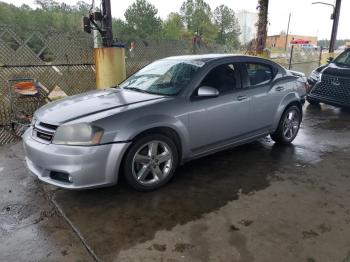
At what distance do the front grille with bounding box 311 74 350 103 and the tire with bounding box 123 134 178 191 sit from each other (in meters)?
5.92

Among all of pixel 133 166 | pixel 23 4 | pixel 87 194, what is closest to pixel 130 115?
pixel 133 166

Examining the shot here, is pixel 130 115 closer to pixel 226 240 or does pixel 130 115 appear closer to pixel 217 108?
pixel 217 108

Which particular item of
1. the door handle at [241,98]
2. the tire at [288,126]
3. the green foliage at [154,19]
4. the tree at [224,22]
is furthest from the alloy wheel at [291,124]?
the tree at [224,22]

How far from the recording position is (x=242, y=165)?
443 cm

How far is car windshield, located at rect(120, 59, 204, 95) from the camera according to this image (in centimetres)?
397

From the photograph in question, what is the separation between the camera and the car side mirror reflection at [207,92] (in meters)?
3.82

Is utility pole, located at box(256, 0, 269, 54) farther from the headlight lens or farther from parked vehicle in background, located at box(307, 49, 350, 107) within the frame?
parked vehicle in background, located at box(307, 49, 350, 107)

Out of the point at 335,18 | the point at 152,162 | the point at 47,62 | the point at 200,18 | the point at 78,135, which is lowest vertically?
the point at 152,162

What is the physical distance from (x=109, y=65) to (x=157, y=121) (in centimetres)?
348

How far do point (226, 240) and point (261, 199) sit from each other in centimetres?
90

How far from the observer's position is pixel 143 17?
58.7 m

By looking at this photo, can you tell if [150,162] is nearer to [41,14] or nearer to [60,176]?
[60,176]

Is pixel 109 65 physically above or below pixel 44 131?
above

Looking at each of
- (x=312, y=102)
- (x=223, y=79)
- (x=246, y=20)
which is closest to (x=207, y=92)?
(x=223, y=79)
